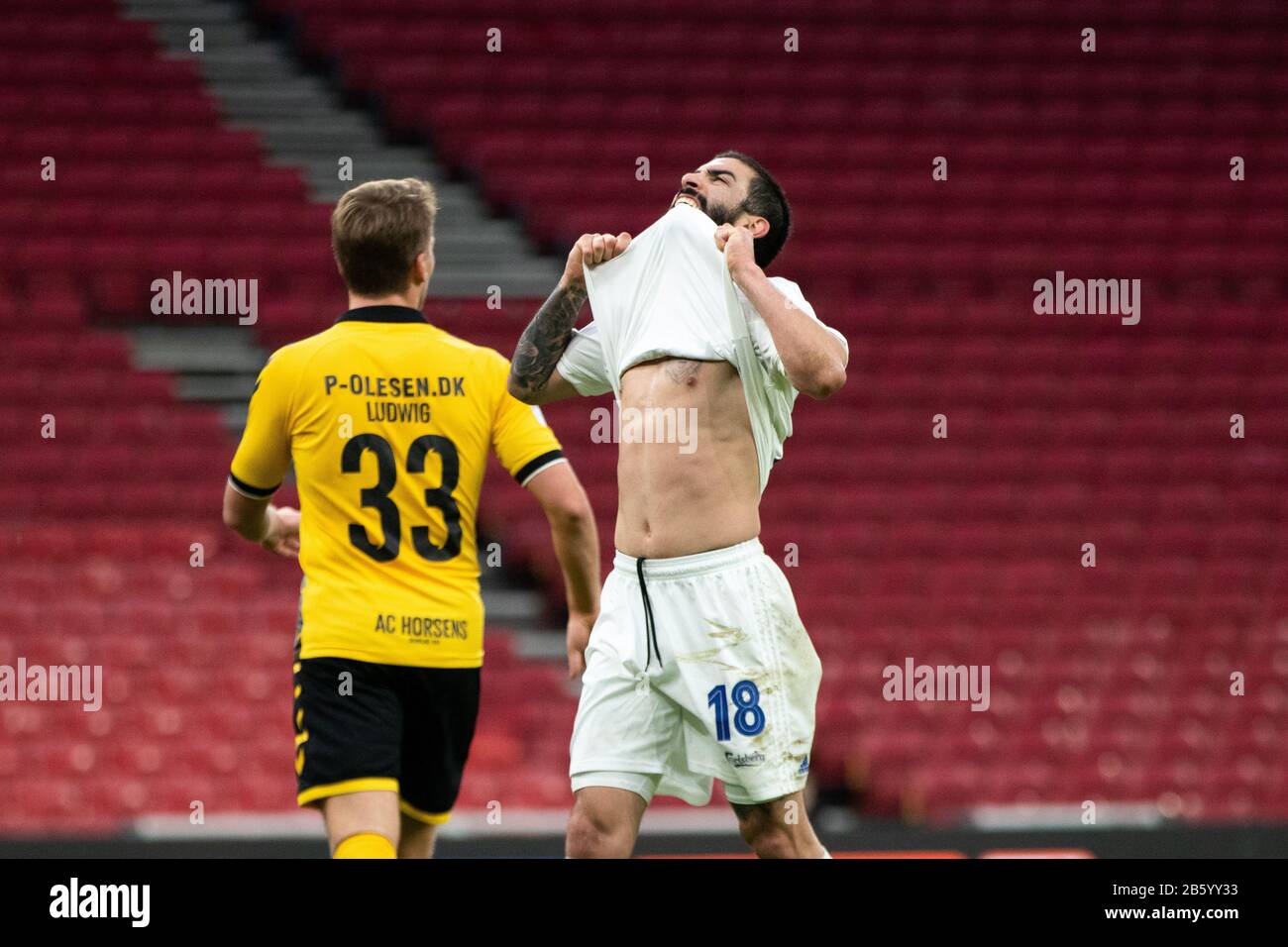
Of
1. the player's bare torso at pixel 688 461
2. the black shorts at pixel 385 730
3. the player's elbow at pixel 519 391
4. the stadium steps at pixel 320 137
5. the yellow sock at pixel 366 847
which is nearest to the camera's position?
the yellow sock at pixel 366 847

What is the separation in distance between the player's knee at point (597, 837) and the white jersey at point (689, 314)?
0.80 m

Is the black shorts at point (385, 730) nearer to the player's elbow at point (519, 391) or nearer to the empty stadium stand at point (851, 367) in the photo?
the player's elbow at point (519, 391)

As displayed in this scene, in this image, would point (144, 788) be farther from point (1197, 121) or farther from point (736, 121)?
point (1197, 121)

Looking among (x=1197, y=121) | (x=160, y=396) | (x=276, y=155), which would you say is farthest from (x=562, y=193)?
(x=1197, y=121)

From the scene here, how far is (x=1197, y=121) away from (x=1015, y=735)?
16.0 feet

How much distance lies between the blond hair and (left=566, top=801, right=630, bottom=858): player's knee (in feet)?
4.07

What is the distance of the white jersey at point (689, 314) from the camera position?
3617 millimetres

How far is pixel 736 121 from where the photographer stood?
1083cm

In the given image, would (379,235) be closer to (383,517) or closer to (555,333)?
(555,333)

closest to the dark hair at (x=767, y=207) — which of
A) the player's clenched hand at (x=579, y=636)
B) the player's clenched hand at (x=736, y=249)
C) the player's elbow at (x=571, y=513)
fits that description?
the player's clenched hand at (x=736, y=249)

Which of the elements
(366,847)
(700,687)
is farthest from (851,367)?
(366,847)

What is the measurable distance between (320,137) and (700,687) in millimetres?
8309

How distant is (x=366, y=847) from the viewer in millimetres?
3348

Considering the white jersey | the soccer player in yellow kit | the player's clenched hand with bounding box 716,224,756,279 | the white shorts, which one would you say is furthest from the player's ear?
the white shorts
